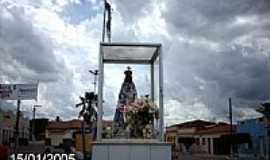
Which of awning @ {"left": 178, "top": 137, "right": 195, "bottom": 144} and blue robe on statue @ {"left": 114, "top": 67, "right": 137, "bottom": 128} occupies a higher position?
blue robe on statue @ {"left": 114, "top": 67, "right": 137, "bottom": 128}

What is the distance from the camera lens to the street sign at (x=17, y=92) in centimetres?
2133

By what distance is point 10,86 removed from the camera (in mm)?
21672

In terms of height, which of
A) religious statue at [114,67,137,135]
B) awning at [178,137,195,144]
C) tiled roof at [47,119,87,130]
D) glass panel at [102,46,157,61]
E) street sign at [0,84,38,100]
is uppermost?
tiled roof at [47,119,87,130]

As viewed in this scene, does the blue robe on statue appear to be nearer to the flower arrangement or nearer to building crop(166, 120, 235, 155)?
the flower arrangement

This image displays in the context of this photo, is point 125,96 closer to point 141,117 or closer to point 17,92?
point 141,117

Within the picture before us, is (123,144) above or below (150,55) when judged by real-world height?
below

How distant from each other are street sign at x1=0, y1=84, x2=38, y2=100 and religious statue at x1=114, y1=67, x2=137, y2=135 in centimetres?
1323

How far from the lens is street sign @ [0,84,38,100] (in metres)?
21.3

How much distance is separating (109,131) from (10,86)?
1482 centimetres

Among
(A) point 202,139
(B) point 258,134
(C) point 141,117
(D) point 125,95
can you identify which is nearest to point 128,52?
(D) point 125,95

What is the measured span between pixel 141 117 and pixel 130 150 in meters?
0.85

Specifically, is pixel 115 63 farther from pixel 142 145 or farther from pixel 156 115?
pixel 142 145

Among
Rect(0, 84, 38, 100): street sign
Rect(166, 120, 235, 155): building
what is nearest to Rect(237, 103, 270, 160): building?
Rect(166, 120, 235, 155): building

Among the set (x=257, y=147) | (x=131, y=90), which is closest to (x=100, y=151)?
(x=131, y=90)
